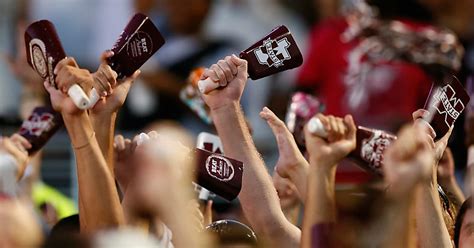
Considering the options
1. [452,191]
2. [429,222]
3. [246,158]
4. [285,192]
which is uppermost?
[246,158]

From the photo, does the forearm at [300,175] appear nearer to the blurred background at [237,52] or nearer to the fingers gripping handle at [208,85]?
the fingers gripping handle at [208,85]

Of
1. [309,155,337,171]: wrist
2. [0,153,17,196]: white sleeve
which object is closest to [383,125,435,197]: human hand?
[309,155,337,171]: wrist

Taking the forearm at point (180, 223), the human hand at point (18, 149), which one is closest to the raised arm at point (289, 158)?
the human hand at point (18, 149)

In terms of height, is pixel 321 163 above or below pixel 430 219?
above

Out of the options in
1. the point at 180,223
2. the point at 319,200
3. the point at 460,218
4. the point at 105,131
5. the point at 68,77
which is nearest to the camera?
the point at 180,223

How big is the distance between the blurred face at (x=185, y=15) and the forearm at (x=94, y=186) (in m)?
4.32

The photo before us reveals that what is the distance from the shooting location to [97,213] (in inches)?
204

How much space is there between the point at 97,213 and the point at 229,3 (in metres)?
4.81

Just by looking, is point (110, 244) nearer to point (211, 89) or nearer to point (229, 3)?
point (211, 89)

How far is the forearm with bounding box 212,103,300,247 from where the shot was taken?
5.47 metres

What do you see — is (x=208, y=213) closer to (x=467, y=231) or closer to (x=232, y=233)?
(x=232, y=233)

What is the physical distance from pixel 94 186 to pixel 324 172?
2.48 feet

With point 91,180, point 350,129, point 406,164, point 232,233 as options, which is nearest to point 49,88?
point 91,180

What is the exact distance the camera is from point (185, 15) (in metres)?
9.50
